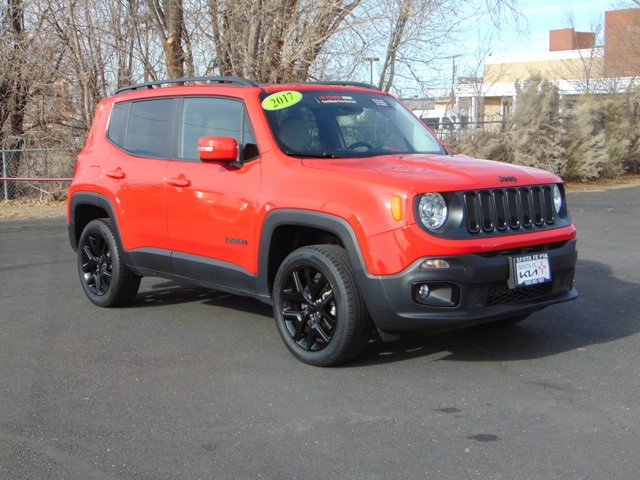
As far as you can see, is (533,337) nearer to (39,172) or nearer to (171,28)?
(171,28)

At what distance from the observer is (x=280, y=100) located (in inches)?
242

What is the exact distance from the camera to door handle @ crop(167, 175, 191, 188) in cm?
631

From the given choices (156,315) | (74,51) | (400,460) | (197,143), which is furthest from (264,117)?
(74,51)

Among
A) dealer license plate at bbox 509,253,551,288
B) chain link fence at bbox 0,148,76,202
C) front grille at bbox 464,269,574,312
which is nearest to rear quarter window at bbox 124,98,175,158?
front grille at bbox 464,269,574,312

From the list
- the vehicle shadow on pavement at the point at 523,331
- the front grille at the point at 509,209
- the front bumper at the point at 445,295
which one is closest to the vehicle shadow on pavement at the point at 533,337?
the vehicle shadow on pavement at the point at 523,331

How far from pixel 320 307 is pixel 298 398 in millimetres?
741

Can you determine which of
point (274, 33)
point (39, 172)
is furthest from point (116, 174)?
point (39, 172)

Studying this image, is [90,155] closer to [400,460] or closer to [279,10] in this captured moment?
[400,460]

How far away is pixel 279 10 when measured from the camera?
52.0ft

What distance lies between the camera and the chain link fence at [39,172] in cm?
1794

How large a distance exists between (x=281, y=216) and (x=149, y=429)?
69.7 inches

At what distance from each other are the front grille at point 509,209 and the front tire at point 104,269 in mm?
3344

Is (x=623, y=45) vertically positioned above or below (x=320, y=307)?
above

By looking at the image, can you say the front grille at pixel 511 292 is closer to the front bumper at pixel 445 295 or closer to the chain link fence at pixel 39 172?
the front bumper at pixel 445 295
